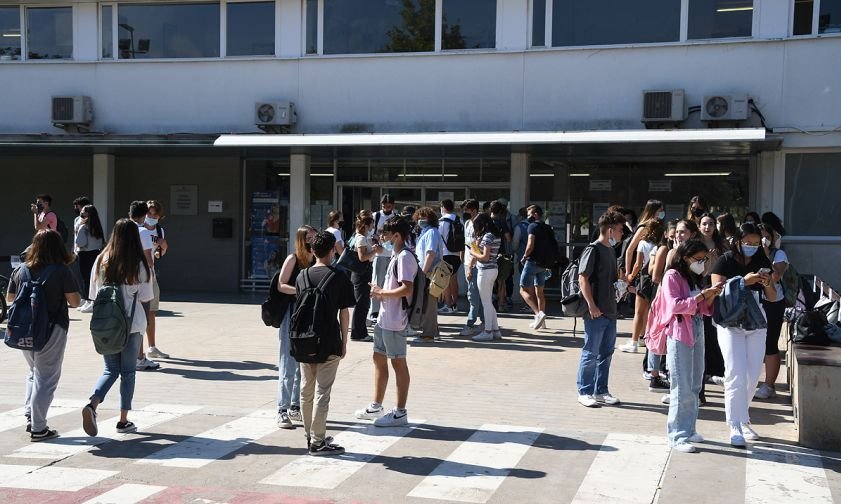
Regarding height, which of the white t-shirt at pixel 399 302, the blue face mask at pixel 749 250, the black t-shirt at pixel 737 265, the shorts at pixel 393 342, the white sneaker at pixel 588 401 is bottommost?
the white sneaker at pixel 588 401

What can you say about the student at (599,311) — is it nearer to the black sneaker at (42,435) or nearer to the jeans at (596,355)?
the jeans at (596,355)

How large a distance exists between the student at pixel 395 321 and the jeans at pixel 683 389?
2.17 metres

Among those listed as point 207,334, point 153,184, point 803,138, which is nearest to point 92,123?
point 153,184

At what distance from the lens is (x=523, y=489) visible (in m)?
6.12

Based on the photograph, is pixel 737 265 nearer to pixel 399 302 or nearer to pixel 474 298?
pixel 399 302

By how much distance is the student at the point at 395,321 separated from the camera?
7.68 metres

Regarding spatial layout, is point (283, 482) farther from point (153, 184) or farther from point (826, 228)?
point (153, 184)

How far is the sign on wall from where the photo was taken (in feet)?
63.4

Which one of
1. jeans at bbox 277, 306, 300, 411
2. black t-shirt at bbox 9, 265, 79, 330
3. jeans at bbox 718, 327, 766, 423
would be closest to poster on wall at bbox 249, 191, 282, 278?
jeans at bbox 277, 306, 300, 411

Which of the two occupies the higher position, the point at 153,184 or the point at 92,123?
the point at 92,123

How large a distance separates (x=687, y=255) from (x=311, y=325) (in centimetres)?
295

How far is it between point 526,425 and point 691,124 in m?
9.44

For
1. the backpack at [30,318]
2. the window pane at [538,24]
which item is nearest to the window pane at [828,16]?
the window pane at [538,24]

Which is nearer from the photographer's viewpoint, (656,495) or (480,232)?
(656,495)
